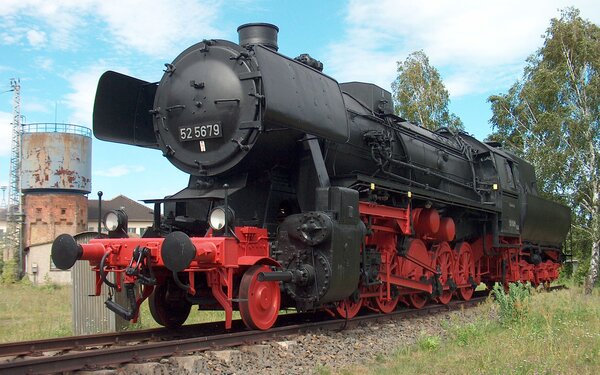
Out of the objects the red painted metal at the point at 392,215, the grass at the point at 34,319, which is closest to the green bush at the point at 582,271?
the red painted metal at the point at 392,215

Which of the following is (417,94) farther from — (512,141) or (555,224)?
(555,224)

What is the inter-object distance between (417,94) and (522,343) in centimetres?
2548

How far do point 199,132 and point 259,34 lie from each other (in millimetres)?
1766

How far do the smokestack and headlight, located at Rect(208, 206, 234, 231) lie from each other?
268 cm

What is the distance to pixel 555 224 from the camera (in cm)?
1611

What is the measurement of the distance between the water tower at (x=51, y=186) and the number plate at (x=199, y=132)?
1250 inches

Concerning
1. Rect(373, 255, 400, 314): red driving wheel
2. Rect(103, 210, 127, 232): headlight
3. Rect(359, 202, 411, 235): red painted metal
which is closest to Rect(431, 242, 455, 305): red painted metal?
Rect(373, 255, 400, 314): red driving wheel

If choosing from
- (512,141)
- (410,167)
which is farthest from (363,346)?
(512,141)

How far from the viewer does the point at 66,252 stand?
22.8 feet

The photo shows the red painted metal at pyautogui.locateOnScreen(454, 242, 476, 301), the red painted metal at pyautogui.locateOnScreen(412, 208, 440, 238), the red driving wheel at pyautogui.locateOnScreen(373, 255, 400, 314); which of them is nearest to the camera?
the red driving wheel at pyautogui.locateOnScreen(373, 255, 400, 314)

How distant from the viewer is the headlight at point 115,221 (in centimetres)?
783

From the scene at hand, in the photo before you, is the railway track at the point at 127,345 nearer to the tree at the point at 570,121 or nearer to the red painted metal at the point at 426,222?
the red painted metal at the point at 426,222

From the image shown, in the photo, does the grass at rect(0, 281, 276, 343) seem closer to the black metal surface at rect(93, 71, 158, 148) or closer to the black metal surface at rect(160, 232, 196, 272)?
the black metal surface at rect(93, 71, 158, 148)

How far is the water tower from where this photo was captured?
121 feet
